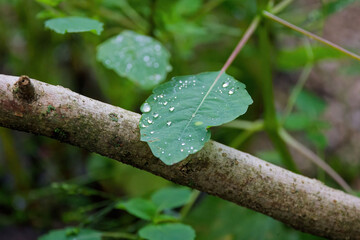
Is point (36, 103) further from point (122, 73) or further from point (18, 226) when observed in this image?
point (18, 226)

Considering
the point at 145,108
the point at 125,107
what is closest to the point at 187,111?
the point at 145,108

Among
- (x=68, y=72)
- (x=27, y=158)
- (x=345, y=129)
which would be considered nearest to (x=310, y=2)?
(x=345, y=129)

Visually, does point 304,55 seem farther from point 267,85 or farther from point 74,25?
point 74,25

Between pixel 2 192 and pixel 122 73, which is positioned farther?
pixel 2 192

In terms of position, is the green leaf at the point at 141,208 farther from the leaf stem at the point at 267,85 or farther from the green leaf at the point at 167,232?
the leaf stem at the point at 267,85

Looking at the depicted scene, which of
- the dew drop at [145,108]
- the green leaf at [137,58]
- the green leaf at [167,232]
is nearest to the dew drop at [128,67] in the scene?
the green leaf at [137,58]

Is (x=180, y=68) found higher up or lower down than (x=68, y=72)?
higher up
